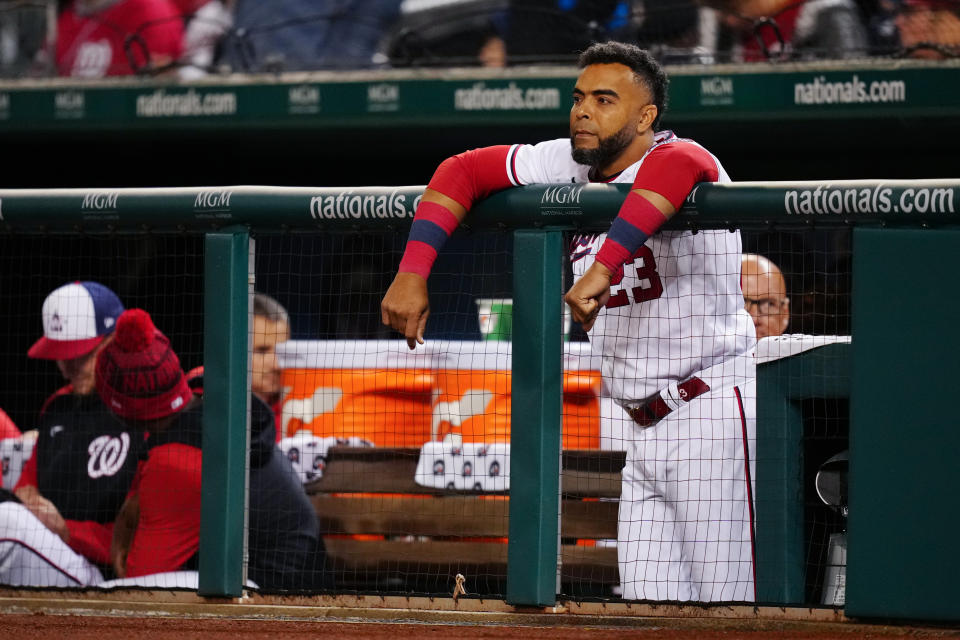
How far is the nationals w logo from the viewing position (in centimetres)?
343

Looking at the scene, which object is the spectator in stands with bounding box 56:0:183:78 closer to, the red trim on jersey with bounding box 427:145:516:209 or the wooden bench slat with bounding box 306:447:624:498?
the wooden bench slat with bounding box 306:447:624:498

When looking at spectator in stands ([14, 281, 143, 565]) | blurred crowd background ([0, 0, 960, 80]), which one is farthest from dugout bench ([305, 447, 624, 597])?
blurred crowd background ([0, 0, 960, 80])

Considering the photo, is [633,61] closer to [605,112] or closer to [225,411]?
[605,112]

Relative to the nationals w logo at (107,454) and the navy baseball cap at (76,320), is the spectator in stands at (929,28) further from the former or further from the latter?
the nationals w logo at (107,454)

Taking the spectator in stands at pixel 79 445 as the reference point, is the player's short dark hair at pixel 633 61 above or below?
above

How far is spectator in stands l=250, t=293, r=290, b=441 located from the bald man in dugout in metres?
1.63

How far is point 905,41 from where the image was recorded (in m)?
5.02

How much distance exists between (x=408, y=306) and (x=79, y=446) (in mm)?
1554

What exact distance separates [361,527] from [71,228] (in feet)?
4.28

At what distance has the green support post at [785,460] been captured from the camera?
8.64 ft

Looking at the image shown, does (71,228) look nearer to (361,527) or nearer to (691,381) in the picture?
(361,527)

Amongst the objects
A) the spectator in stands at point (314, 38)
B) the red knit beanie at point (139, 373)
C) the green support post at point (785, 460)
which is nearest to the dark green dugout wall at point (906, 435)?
the green support post at point (785, 460)

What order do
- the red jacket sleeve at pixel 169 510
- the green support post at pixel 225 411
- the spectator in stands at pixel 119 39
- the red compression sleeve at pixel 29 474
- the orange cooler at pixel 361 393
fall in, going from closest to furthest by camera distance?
the green support post at pixel 225 411
the red jacket sleeve at pixel 169 510
the red compression sleeve at pixel 29 474
the orange cooler at pixel 361 393
the spectator in stands at pixel 119 39

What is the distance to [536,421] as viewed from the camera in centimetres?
252
